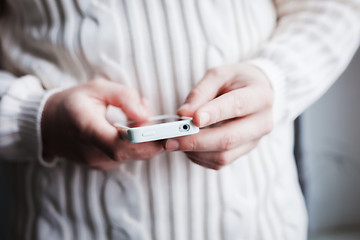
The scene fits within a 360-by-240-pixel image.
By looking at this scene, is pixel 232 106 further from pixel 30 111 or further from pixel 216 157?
pixel 30 111

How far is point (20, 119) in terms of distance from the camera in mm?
439

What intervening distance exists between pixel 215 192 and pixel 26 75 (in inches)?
12.0

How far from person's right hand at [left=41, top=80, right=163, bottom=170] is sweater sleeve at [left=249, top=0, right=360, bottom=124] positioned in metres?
0.17

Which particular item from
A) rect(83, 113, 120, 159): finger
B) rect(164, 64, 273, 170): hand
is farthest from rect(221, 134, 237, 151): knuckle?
rect(83, 113, 120, 159): finger

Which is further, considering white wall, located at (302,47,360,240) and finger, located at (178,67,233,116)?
white wall, located at (302,47,360,240)

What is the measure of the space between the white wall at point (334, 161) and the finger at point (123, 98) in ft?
2.60

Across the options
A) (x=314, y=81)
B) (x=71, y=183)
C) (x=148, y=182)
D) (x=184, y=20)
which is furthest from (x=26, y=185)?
(x=314, y=81)

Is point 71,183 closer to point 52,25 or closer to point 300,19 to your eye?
point 52,25

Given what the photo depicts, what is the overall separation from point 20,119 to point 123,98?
0.51ft

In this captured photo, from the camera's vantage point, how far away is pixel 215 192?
17.9 inches

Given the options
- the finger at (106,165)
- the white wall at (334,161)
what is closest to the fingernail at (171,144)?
the finger at (106,165)

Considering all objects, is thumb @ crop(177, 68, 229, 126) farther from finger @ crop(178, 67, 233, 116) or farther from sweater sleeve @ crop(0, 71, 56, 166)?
→ sweater sleeve @ crop(0, 71, 56, 166)

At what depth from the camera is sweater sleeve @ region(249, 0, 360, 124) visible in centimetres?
44

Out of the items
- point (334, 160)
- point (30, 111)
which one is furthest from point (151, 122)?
point (334, 160)
